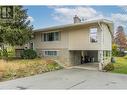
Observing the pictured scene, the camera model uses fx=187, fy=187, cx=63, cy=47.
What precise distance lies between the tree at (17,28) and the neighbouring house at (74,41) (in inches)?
87.0

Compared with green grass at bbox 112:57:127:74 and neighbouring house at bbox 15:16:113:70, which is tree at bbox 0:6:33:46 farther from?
green grass at bbox 112:57:127:74

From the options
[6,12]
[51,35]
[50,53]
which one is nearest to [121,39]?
[51,35]

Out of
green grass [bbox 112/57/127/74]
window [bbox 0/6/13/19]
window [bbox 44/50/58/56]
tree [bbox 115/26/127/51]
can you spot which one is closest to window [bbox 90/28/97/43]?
green grass [bbox 112/57/127/74]

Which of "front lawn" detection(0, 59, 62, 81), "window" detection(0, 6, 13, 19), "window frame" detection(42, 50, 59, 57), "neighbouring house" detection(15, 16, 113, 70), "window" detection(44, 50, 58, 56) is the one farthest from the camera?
"window" detection(44, 50, 58, 56)

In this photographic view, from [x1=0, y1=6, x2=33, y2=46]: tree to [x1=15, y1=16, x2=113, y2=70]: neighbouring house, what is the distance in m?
2.21

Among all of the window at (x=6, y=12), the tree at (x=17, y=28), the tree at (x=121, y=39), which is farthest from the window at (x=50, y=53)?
the tree at (x=121, y=39)

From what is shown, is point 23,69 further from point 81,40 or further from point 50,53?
point 50,53

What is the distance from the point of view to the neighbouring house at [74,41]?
18.3 meters

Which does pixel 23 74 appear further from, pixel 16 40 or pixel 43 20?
pixel 43 20

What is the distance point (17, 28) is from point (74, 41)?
21.2 ft

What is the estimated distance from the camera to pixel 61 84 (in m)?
11.8

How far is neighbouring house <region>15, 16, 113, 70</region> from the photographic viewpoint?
18.3 meters
